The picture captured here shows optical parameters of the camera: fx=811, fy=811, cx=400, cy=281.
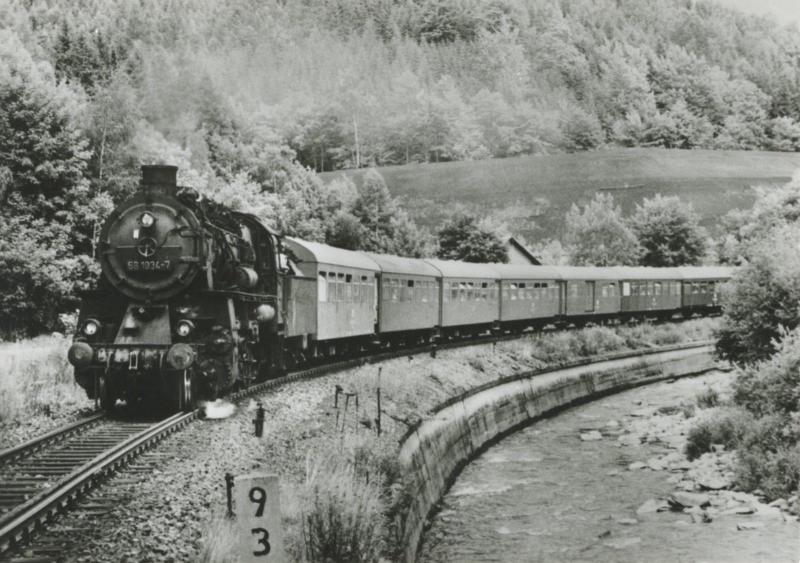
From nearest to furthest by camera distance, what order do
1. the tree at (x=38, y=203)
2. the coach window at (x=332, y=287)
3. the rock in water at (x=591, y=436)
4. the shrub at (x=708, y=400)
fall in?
the coach window at (x=332, y=287)
the rock in water at (x=591, y=436)
the shrub at (x=708, y=400)
the tree at (x=38, y=203)

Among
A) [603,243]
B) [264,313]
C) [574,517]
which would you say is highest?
[603,243]

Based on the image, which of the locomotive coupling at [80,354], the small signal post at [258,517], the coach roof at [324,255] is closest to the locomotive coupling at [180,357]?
the locomotive coupling at [80,354]

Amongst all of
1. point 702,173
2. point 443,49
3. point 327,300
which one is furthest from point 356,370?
point 702,173

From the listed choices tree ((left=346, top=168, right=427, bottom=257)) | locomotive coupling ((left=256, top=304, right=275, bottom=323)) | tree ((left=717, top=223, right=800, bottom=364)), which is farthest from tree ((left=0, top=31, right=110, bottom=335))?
tree ((left=346, top=168, right=427, bottom=257))

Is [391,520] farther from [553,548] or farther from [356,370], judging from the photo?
[356,370]

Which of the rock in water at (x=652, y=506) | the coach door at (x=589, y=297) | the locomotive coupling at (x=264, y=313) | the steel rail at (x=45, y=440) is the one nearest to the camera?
the steel rail at (x=45, y=440)

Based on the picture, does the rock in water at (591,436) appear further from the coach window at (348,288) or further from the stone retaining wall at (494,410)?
the coach window at (348,288)

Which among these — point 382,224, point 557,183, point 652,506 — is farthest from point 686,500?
point 557,183

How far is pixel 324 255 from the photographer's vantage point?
64.6 feet

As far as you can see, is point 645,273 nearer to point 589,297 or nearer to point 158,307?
point 589,297

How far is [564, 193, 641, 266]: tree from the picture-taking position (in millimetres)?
60625

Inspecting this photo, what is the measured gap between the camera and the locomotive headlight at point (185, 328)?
12516 mm

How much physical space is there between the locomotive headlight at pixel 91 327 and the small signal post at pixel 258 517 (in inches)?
322

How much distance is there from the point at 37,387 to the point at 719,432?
14726mm
